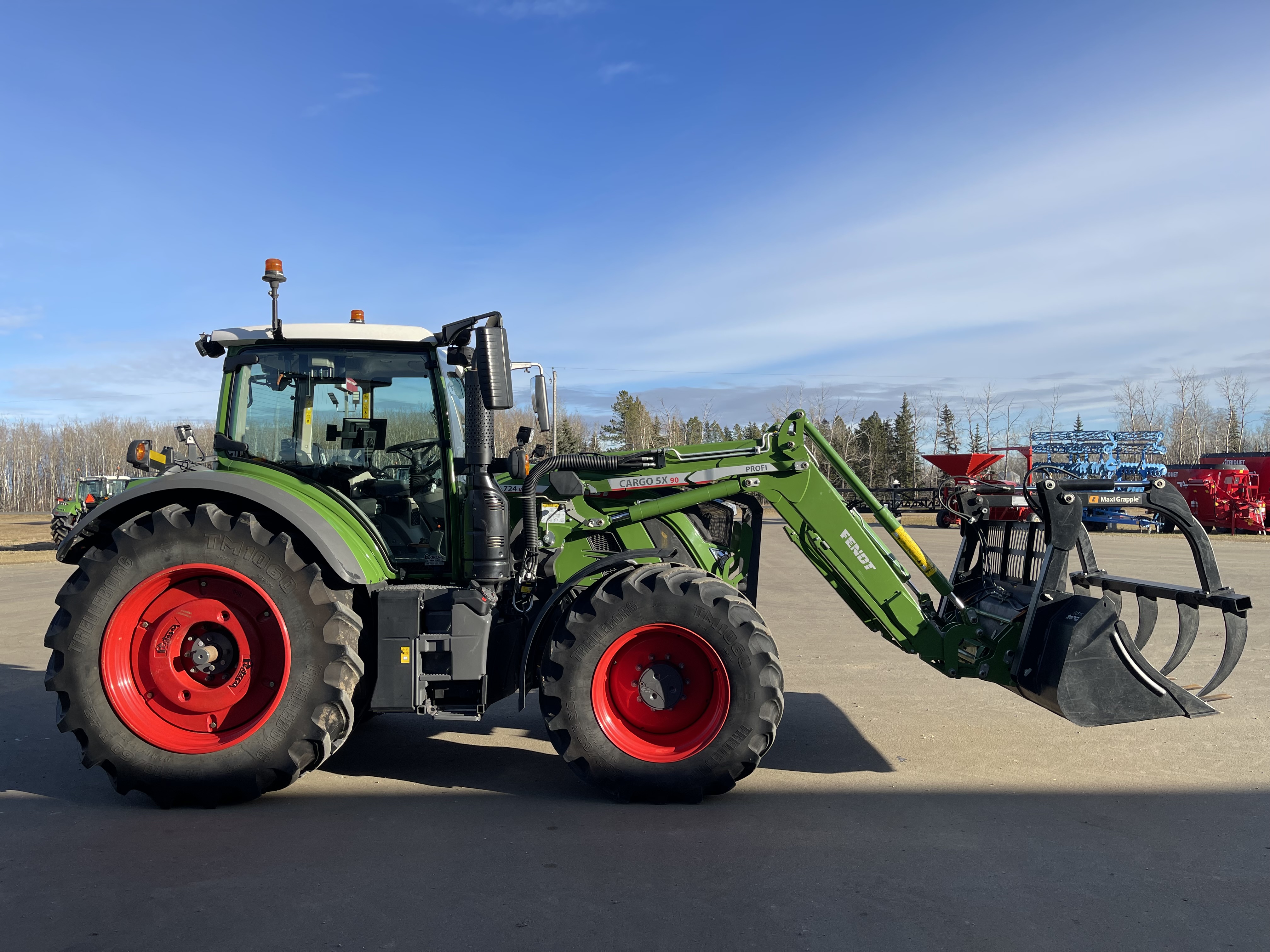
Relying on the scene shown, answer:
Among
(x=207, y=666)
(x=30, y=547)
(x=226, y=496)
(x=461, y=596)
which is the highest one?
(x=226, y=496)

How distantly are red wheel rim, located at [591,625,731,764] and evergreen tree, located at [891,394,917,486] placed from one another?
54468 mm

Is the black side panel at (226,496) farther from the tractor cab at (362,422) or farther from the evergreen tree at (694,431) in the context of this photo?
the evergreen tree at (694,431)

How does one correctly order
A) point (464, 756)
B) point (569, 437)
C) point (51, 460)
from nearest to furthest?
point (464, 756), point (569, 437), point (51, 460)

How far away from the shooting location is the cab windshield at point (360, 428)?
488cm

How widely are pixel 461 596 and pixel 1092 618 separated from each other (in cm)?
326

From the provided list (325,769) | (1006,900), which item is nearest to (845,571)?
(1006,900)

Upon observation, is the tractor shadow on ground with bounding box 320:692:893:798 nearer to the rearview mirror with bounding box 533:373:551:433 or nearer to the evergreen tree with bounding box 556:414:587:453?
the rearview mirror with bounding box 533:373:551:433

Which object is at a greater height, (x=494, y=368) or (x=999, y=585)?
(x=494, y=368)

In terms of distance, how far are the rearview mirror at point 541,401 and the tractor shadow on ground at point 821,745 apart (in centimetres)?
240

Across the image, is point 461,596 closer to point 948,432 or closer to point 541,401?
point 541,401

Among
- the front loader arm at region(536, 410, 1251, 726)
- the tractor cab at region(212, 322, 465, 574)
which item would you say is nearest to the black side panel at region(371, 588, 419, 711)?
the tractor cab at region(212, 322, 465, 574)

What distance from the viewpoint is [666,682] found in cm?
444

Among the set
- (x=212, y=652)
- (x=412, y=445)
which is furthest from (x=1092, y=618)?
(x=212, y=652)

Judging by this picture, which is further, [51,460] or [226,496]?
[51,460]
